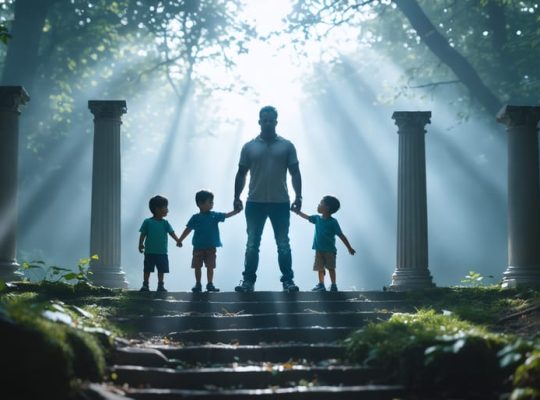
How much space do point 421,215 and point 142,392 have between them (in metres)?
7.04

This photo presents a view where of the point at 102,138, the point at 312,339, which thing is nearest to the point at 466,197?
the point at 102,138

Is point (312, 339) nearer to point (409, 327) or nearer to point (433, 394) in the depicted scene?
point (409, 327)

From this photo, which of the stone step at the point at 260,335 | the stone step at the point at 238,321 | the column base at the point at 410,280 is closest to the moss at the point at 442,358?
the stone step at the point at 260,335

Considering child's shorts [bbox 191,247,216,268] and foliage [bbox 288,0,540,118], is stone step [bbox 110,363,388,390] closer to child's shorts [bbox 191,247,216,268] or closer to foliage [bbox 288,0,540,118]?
child's shorts [bbox 191,247,216,268]

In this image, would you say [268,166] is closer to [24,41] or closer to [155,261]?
[155,261]

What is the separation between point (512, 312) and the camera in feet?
34.2

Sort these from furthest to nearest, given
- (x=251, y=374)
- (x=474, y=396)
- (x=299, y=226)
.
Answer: (x=299, y=226)
(x=251, y=374)
(x=474, y=396)

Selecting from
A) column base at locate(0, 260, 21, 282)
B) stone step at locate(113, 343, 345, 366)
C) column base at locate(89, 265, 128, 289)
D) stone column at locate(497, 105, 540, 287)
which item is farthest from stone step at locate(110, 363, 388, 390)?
stone column at locate(497, 105, 540, 287)

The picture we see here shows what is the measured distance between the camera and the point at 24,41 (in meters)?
24.4

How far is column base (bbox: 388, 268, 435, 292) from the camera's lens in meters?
12.6

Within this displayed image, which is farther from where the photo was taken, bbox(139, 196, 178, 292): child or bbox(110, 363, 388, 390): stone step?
bbox(139, 196, 178, 292): child

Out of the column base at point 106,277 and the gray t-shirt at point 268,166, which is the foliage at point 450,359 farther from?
the column base at point 106,277

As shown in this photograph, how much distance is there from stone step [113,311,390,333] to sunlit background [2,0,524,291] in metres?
15.4

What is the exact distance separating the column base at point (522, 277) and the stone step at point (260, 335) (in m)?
4.28
